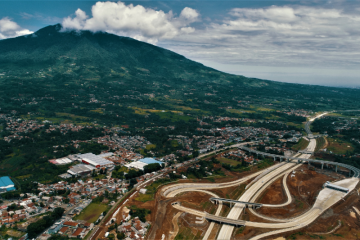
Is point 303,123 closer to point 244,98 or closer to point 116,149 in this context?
point 244,98

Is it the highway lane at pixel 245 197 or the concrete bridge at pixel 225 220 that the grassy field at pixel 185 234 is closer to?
the highway lane at pixel 245 197

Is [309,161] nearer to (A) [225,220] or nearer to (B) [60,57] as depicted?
(A) [225,220]

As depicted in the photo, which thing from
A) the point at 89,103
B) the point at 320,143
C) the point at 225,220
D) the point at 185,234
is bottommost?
the point at 185,234

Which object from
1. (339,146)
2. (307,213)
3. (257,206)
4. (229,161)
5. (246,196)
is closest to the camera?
(307,213)

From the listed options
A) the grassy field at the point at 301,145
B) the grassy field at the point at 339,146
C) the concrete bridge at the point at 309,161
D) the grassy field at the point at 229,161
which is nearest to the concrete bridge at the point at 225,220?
the grassy field at the point at 229,161

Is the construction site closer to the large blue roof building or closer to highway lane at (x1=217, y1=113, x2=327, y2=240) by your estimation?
highway lane at (x1=217, y1=113, x2=327, y2=240)

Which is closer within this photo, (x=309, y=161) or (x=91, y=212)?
(x=91, y=212)

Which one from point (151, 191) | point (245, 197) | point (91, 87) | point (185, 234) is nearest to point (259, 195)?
point (245, 197)

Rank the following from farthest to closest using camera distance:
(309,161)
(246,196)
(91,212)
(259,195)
A: (309,161), (259,195), (246,196), (91,212)
